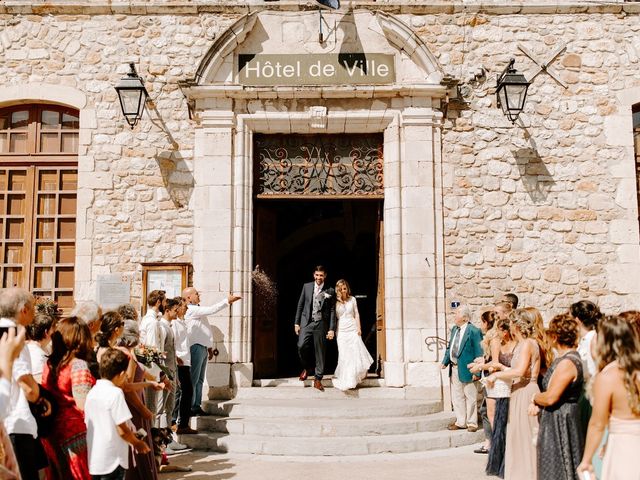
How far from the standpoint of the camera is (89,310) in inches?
182

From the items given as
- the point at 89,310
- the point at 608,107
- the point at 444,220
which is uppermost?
the point at 608,107

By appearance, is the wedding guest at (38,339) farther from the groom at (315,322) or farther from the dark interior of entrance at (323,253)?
the dark interior of entrance at (323,253)

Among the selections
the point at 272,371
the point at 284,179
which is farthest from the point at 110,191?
the point at 272,371

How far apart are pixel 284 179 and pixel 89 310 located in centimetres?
377

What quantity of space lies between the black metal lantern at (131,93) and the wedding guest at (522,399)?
509 cm

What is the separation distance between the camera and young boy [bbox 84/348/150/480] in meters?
3.57

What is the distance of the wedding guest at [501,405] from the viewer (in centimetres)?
503

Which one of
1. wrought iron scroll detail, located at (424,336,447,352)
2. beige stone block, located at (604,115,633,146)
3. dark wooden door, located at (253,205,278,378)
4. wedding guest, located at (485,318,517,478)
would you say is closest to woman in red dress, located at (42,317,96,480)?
wedding guest, located at (485,318,517,478)

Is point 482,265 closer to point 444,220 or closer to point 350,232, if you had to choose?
point 444,220

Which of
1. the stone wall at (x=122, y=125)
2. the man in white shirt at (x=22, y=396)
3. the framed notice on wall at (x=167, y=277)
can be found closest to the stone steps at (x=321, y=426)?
the framed notice on wall at (x=167, y=277)

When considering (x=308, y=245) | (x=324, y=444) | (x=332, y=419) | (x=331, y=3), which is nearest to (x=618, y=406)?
(x=324, y=444)

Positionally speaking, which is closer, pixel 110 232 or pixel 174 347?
pixel 174 347

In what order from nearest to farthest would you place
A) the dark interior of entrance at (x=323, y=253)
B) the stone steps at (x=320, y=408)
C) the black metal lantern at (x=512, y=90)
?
the stone steps at (x=320, y=408), the black metal lantern at (x=512, y=90), the dark interior of entrance at (x=323, y=253)

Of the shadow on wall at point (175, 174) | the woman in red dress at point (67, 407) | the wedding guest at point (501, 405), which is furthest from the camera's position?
the shadow on wall at point (175, 174)
